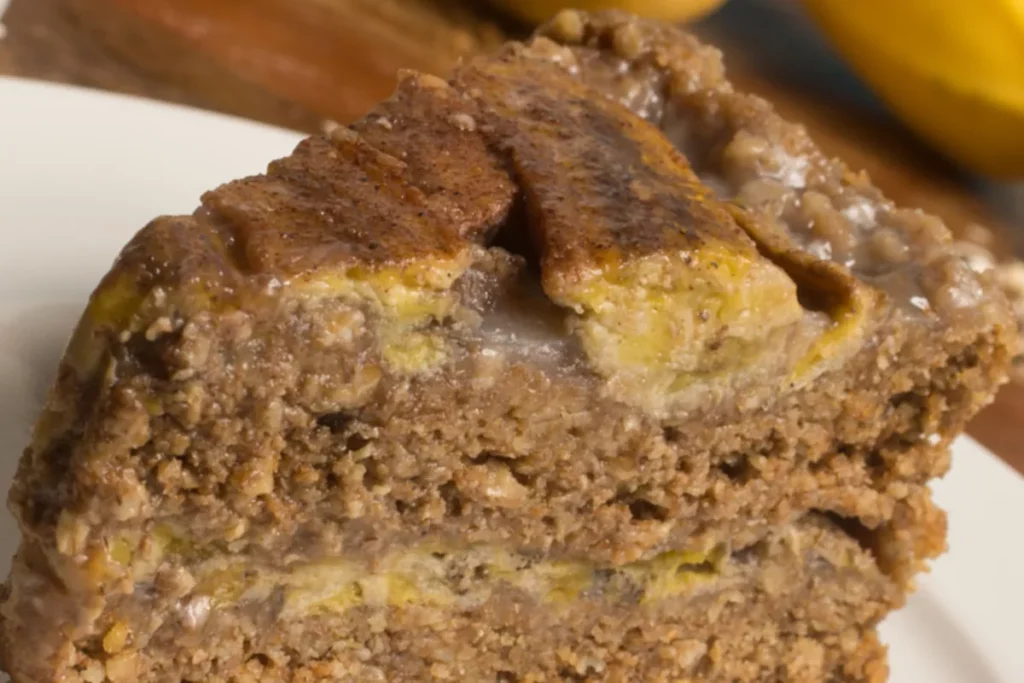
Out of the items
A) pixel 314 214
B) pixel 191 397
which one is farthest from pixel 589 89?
pixel 191 397

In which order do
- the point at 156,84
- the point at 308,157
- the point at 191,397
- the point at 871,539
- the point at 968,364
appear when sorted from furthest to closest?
the point at 156,84, the point at 871,539, the point at 968,364, the point at 308,157, the point at 191,397

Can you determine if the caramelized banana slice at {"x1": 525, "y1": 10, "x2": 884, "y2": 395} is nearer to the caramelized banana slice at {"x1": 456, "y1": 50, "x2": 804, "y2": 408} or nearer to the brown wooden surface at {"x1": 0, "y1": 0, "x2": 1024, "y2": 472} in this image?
the caramelized banana slice at {"x1": 456, "y1": 50, "x2": 804, "y2": 408}

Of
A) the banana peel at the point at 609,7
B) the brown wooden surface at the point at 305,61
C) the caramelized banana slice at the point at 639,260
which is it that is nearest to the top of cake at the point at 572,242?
the caramelized banana slice at the point at 639,260

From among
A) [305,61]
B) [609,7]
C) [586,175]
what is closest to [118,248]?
[586,175]

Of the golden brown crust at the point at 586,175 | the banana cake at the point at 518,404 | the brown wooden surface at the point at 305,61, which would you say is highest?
the golden brown crust at the point at 586,175

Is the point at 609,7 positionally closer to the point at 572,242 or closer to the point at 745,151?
the point at 745,151

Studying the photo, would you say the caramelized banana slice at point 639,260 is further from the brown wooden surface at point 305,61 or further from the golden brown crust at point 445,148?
the brown wooden surface at point 305,61

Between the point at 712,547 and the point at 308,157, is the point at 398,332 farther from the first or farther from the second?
the point at 712,547
